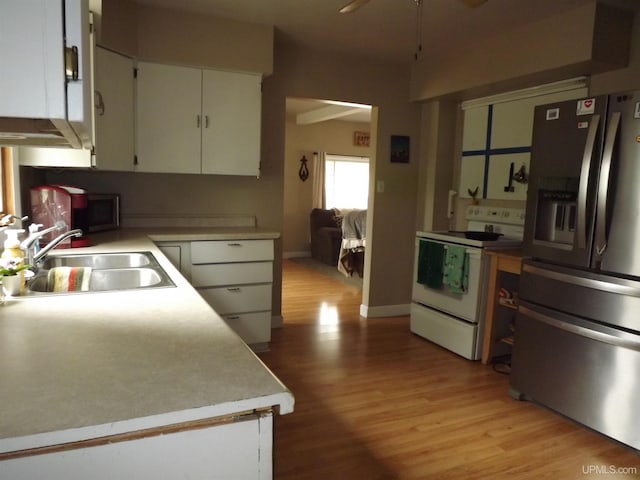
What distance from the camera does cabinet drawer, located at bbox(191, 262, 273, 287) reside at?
302cm

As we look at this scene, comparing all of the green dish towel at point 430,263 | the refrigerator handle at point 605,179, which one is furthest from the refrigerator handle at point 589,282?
the green dish towel at point 430,263

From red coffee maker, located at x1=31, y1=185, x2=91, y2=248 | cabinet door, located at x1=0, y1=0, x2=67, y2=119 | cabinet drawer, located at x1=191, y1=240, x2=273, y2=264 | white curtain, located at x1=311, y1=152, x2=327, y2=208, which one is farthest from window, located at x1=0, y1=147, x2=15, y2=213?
white curtain, located at x1=311, y1=152, x2=327, y2=208

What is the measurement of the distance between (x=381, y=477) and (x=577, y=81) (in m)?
2.79

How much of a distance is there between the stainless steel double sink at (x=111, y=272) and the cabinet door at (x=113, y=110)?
0.71m

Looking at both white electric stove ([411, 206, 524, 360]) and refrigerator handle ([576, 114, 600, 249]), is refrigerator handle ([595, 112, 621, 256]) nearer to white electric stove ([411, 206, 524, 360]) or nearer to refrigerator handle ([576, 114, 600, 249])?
refrigerator handle ([576, 114, 600, 249])

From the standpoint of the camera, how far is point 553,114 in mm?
2467

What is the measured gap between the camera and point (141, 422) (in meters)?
0.74

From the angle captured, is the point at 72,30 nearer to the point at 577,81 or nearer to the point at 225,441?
the point at 225,441

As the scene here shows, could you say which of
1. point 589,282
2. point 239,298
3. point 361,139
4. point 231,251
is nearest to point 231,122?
point 231,251

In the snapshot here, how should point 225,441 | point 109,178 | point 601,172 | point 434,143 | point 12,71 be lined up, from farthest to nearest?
point 434,143 < point 109,178 < point 601,172 < point 225,441 < point 12,71

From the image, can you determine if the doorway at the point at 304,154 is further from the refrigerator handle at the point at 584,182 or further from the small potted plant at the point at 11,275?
the small potted plant at the point at 11,275

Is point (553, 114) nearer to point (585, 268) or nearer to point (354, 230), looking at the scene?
point (585, 268)

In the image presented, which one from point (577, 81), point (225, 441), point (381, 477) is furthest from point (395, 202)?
point (225, 441)

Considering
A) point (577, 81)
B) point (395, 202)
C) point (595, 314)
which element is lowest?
point (595, 314)
